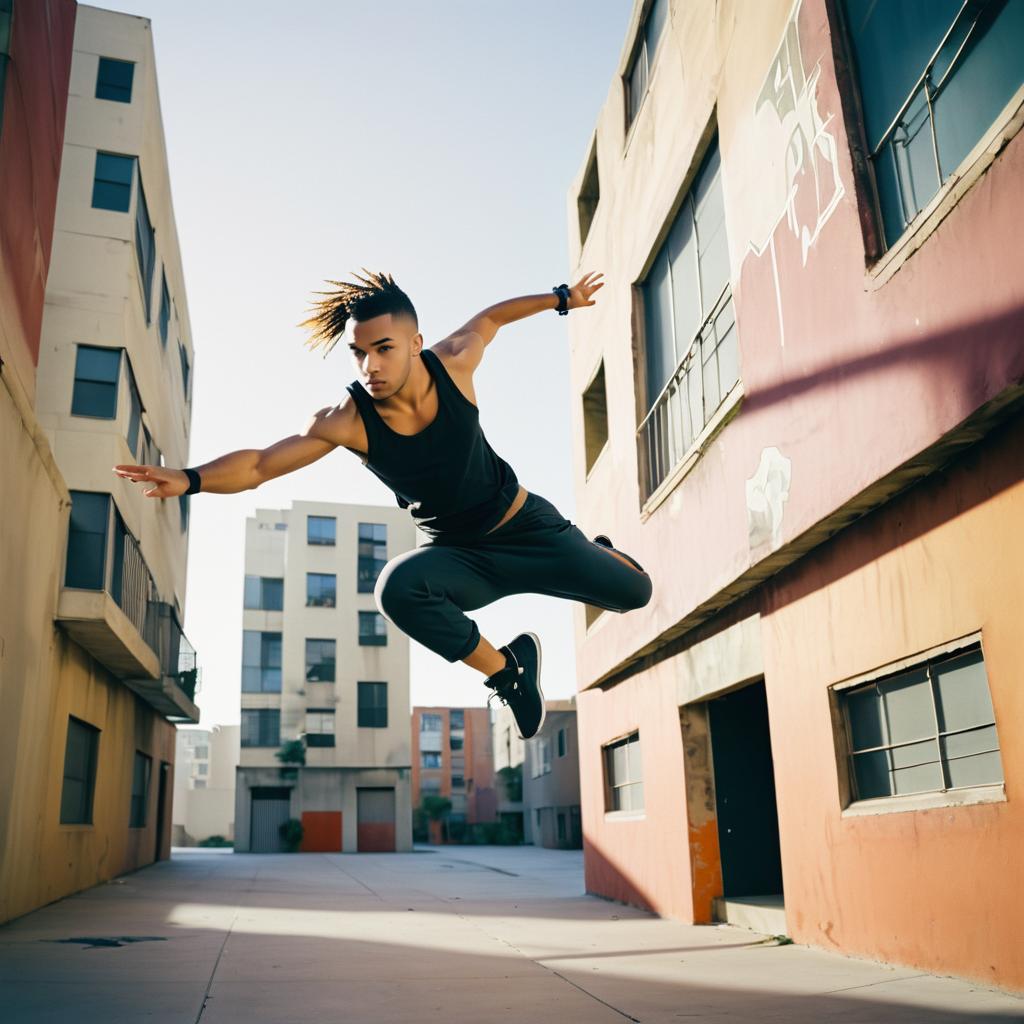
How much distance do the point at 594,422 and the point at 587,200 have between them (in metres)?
3.42

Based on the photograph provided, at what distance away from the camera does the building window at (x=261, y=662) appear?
38.9 meters

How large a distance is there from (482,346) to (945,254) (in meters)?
2.30

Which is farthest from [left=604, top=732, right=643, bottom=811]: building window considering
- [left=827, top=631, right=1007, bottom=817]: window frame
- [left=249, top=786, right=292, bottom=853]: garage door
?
[left=249, top=786, right=292, bottom=853]: garage door

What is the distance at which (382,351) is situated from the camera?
3535 mm

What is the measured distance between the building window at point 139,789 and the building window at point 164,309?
26.8 ft

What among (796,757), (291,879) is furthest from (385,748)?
(796,757)

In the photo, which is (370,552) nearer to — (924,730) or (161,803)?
(161,803)

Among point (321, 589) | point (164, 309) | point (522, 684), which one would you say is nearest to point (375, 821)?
point (321, 589)

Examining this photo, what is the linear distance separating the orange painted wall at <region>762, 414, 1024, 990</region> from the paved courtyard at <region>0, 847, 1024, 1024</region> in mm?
240

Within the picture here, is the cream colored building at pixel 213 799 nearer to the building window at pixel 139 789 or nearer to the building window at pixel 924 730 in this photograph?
the building window at pixel 139 789

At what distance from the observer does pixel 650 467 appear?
10.0m

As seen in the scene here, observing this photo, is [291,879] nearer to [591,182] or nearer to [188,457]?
[188,457]

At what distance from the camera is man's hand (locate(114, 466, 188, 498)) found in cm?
324

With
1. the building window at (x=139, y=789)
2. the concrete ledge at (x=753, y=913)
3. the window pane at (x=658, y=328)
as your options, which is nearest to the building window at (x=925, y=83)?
the window pane at (x=658, y=328)
